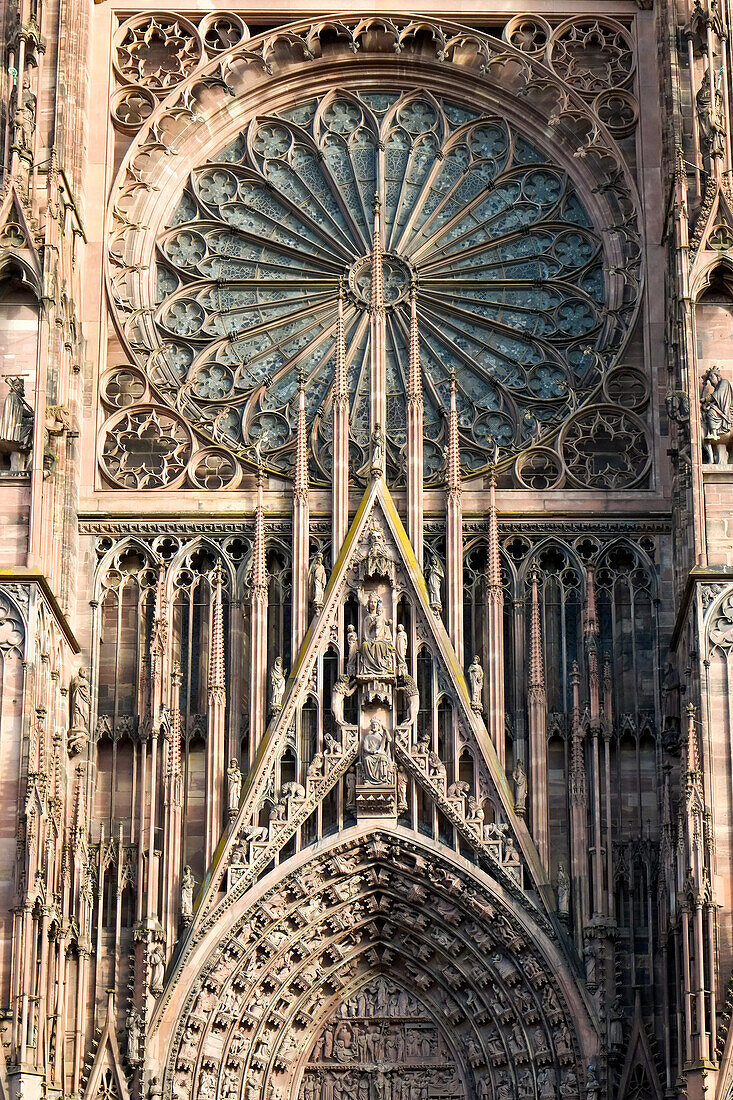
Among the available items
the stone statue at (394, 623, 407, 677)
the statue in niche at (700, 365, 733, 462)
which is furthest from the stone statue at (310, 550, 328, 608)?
the statue in niche at (700, 365, 733, 462)

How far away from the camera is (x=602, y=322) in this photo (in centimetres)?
3378

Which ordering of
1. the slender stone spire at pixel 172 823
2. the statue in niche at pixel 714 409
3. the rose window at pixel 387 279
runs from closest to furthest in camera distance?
1. the slender stone spire at pixel 172 823
2. the statue in niche at pixel 714 409
3. the rose window at pixel 387 279

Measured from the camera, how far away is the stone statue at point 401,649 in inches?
1224

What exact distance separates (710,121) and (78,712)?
9.37 meters

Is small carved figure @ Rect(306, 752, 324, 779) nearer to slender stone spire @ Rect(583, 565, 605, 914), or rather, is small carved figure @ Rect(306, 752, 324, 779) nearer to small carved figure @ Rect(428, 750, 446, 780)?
small carved figure @ Rect(428, 750, 446, 780)

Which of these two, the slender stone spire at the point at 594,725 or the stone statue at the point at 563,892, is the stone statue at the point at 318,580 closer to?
the slender stone spire at the point at 594,725

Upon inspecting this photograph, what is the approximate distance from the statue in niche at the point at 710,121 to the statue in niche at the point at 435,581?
5.24 metres

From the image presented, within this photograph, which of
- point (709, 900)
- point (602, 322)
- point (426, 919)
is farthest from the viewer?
point (602, 322)

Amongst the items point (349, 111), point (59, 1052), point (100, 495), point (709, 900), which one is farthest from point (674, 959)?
point (349, 111)

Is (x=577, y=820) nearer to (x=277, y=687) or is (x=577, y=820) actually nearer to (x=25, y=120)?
(x=277, y=687)

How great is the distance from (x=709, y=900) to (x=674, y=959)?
104 cm

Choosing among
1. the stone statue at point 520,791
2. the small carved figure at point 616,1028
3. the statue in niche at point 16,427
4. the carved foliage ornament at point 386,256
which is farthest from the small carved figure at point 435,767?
the statue in niche at point 16,427

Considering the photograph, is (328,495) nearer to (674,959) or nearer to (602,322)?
(602,322)

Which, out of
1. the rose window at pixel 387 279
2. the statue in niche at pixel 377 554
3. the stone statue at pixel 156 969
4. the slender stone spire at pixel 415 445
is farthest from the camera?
the rose window at pixel 387 279
